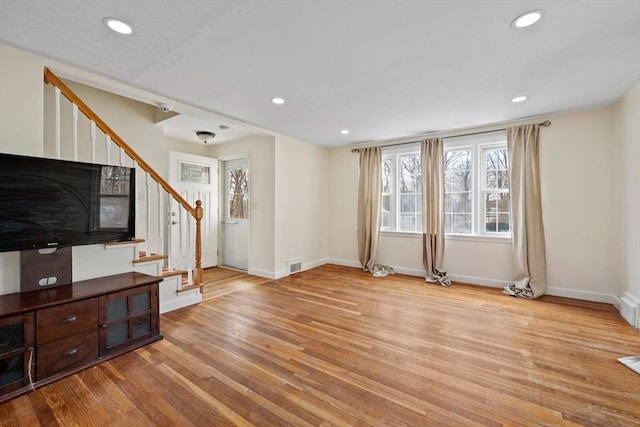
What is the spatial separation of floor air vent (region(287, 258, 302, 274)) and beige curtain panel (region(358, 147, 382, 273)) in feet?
3.92

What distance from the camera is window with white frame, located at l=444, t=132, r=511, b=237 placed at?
423 cm

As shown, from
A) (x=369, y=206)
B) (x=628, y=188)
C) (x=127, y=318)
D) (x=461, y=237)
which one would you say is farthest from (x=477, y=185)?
(x=127, y=318)

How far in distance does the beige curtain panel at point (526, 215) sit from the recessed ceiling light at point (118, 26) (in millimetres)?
4601

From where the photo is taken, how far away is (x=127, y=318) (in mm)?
2338

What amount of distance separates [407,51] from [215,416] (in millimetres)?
2874

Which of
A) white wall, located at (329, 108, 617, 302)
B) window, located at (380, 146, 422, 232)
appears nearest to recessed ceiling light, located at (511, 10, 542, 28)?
white wall, located at (329, 108, 617, 302)

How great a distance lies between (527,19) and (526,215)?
112 inches

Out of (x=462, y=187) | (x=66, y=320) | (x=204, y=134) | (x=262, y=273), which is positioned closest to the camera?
(x=66, y=320)

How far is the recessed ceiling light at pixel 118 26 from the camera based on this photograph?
185 centimetres

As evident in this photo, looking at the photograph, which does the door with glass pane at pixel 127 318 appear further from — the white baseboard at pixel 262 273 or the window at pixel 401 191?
the window at pixel 401 191

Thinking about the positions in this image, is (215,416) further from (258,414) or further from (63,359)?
(63,359)

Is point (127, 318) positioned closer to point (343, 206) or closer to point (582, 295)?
point (343, 206)

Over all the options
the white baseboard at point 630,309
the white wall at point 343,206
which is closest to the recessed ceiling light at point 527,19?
the white baseboard at point 630,309

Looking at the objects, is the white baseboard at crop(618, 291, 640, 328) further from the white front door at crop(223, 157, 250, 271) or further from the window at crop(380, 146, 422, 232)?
the white front door at crop(223, 157, 250, 271)
